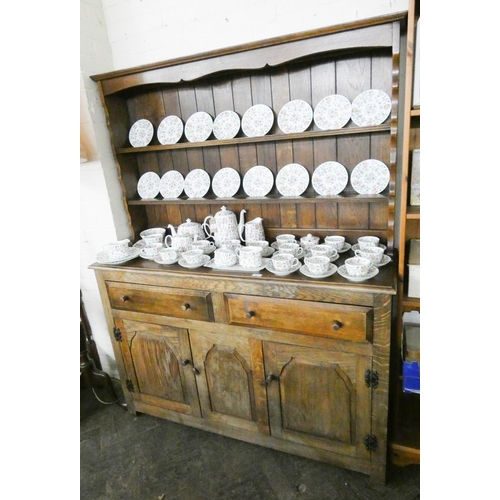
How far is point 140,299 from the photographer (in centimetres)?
163

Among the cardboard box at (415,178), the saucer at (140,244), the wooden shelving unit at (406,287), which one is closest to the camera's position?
the wooden shelving unit at (406,287)

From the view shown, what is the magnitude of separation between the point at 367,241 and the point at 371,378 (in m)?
0.59

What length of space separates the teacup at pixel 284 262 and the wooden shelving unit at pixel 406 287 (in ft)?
1.36

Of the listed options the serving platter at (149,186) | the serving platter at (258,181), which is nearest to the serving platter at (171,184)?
the serving platter at (149,186)

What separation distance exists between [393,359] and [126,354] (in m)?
1.33

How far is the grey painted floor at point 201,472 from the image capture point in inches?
57.3

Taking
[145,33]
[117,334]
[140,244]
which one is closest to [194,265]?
[140,244]

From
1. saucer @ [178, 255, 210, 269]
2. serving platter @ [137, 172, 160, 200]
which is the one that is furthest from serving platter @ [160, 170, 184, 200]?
saucer @ [178, 255, 210, 269]

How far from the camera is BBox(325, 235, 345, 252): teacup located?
155 cm

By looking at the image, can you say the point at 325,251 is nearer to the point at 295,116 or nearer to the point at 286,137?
the point at 286,137

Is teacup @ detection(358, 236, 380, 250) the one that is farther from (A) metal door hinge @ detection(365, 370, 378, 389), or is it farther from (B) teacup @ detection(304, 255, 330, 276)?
(A) metal door hinge @ detection(365, 370, 378, 389)

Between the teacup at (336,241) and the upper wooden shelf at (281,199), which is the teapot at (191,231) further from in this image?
the teacup at (336,241)
